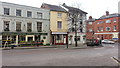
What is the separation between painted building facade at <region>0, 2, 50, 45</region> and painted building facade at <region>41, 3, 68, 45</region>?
4.37 ft

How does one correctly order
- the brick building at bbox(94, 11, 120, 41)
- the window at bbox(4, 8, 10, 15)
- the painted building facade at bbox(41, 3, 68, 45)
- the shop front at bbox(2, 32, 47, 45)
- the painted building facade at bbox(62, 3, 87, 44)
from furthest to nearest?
the brick building at bbox(94, 11, 120, 41), the painted building facade at bbox(62, 3, 87, 44), the painted building facade at bbox(41, 3, 68, 45), the window at bbox(4, 8, 10, 15), the shop front at bbox(2, 32, 47, 45)

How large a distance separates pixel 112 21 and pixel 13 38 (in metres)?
41.7

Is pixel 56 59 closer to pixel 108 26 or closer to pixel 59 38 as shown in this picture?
pixel 59 38

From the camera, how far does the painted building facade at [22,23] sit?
2589 cm

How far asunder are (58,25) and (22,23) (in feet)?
31.6

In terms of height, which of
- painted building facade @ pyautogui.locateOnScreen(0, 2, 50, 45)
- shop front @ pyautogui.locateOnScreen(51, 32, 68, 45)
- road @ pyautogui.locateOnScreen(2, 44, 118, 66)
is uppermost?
painted building facade @ pyautogui.locateOnScreen(0, 2, 50, 45)

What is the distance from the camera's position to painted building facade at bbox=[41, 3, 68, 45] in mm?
32875

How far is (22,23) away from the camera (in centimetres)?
2811

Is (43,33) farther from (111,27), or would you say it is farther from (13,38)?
(111,27)

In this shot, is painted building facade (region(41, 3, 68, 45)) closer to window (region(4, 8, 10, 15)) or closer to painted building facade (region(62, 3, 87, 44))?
painted building facade (region(62, 3, 87, 44))

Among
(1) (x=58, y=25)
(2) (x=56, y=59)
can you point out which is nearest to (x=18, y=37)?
(1) (x=58, y=25)

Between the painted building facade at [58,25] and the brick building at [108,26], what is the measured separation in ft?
87.2

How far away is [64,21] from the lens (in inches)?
1374

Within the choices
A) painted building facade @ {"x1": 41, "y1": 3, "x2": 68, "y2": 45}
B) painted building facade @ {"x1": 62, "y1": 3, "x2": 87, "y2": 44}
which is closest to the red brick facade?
painted building facade @ {"x1": 62, "y1": 3, "x2": 87, "y2": 44}
